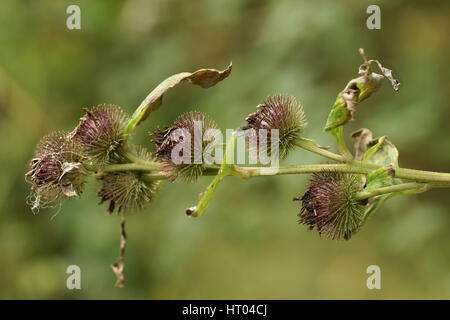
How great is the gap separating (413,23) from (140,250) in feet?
6.42

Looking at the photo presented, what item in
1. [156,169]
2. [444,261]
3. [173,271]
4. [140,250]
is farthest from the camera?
[140,250]

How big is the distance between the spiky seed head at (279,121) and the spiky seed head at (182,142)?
111 millimetres

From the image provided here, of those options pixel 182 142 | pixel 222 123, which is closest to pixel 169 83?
pixel 182 142

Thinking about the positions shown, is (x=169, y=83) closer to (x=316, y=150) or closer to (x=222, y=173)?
(x=222, y=173)

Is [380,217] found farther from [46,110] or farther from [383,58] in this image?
[46,110]

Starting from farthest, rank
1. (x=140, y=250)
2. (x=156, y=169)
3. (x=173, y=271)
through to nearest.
Result: (x=140, y=250), (x=173, y=271), (x=156, y=169)

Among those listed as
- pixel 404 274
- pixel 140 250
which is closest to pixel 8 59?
pixel 140 250

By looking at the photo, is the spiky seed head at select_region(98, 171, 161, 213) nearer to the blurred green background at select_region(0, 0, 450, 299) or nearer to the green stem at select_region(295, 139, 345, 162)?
the green stem at select_region(295, 139, 345, 162)

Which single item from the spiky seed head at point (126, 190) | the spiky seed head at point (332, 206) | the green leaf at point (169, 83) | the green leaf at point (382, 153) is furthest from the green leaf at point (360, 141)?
the spiky seed head at point (126, 190)

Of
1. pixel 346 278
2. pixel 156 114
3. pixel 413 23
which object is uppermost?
pixel 413 23

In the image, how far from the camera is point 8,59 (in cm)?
311

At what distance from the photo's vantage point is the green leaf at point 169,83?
3.86 ft

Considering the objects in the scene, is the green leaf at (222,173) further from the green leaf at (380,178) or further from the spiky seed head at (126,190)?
the green leaf at (380,178)

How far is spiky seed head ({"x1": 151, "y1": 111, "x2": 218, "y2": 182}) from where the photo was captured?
1171 millimetres
